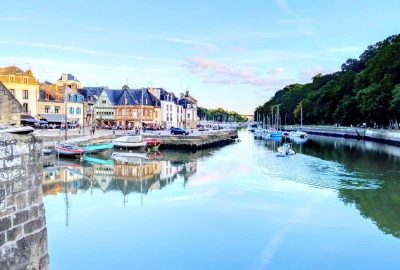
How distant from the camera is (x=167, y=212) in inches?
829

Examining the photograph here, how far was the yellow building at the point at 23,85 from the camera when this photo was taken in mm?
60056

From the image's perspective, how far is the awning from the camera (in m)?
69.2

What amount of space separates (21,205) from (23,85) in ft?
202

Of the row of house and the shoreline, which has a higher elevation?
the row of house

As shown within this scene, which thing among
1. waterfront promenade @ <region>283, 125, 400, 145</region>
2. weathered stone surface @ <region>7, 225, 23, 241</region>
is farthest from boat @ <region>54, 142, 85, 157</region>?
waterfront promenade @ <region>283, 125, 400, 145</region>

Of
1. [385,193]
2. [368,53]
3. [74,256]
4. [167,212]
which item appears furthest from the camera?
[368,53]

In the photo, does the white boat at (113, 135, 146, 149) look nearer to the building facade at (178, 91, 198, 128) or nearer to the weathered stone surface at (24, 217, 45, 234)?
the weathered stone surface at (24, 217, 45, 234)

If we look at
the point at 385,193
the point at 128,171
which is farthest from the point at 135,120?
the point at 385,193

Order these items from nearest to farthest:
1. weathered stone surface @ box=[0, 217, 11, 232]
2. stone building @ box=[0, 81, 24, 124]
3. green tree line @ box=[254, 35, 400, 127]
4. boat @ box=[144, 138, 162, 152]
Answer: weathered stone surface @ box=[0, 217, 11, 232] < stone building @ box=[0, 81, 24, 124] < boat @ box=[144, 138, 162, 152] < green tree line @ box=[254, 35, 400, 127]

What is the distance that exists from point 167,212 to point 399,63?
195ft

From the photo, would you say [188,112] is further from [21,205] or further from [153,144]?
[21,205]

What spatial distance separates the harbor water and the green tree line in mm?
37637

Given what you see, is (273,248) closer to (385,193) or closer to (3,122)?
(3,122)

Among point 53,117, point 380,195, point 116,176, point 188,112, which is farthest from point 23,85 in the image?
point 188,112
